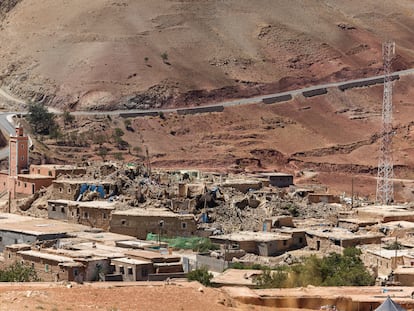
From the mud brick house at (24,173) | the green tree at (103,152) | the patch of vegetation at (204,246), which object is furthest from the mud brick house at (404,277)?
the green tree at (103,152)

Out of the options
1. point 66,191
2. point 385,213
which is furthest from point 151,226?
point 385,213

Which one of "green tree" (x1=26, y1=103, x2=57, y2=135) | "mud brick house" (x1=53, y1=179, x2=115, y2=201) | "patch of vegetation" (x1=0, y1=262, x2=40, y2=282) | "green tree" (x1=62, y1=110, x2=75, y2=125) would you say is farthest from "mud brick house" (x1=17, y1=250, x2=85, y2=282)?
"green tree" (x1=62, y1=110, x2=75, y2=125)

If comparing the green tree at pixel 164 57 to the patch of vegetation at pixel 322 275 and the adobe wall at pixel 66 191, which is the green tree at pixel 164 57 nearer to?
the adobe wall at pixel 66 191

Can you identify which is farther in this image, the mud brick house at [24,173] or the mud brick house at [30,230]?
the mud brick house at [24,173]

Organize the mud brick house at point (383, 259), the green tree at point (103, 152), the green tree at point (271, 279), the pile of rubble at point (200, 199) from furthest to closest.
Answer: the green tree at point (103, 152) → the pile of rubble at point (200, 199) → the mud brick house at point (383, 259) → the green tree at point (271, 279)

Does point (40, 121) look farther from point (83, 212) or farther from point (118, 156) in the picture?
point (83, 212)

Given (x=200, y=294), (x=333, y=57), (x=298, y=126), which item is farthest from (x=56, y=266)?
(x=333, y=57)

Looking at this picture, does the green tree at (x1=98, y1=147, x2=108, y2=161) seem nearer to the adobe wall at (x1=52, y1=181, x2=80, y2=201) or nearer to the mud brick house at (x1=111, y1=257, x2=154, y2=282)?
the adobe wall at (x1=52, y1=181, x2=80, y2=201)

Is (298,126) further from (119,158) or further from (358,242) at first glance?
(358,242)

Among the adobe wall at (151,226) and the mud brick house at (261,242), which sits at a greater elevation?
the adobe wall at (151,226)
